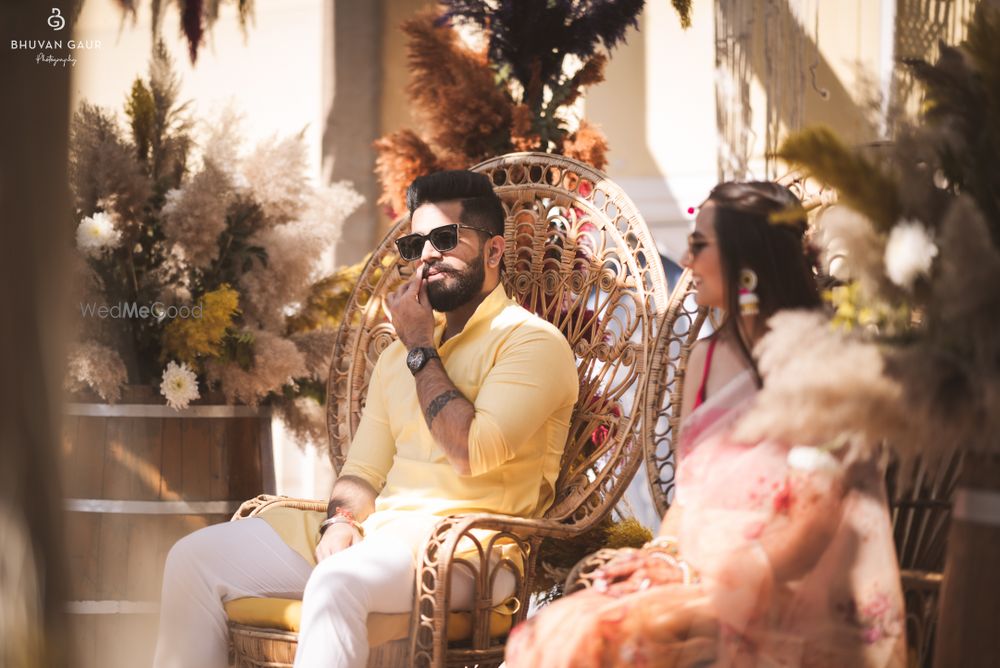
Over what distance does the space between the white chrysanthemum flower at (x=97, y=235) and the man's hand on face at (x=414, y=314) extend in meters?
0.97

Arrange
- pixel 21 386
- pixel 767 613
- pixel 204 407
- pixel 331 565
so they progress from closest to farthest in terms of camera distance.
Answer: pixel 21 386 < pixel 767 613 < pixel 331 565 < pixel 204 407

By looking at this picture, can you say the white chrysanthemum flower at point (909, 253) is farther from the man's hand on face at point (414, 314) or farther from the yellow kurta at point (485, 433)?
the man's hand on face at point (414, 314)

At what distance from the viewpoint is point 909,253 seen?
5.36 ft

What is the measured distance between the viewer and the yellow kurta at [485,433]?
2842 millimetres

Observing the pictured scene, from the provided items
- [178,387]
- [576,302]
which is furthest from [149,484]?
[576,302]

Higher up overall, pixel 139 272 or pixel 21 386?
pixel 139 272

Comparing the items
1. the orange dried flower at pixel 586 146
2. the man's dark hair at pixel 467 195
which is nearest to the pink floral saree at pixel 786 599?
the man's dark hair at pixel 467 195

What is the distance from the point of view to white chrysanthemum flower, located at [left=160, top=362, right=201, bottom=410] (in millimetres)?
3428

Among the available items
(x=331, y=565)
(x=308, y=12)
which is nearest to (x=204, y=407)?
(x=331, y=565)

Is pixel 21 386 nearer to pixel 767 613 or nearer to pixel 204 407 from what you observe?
pixel 767 613

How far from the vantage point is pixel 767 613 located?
202 cm

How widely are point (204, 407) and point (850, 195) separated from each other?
2372 millimetres
